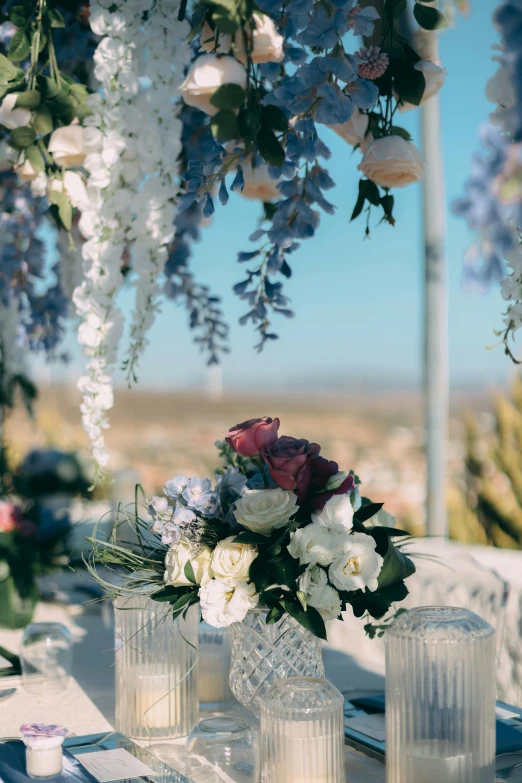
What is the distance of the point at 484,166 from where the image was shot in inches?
28.6

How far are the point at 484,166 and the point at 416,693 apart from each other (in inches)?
20.9

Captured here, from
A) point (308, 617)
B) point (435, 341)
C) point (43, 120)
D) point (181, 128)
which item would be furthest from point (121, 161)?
point (435, 341)

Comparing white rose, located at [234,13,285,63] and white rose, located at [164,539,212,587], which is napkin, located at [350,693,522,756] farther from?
white rose, located at [234,13,285,63]

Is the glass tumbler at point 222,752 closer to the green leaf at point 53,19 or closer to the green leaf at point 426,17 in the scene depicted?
the green leaf at point 426,17

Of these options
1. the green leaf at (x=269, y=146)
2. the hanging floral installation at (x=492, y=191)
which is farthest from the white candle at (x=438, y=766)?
the green leaf at (x=269, y=146)

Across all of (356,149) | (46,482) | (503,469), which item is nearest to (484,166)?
(356,149)

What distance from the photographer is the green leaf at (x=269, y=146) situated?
840mm

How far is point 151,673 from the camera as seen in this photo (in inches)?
43.1

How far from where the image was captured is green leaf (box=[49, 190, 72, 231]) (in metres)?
1.24

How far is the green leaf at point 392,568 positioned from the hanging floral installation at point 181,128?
1.43ft

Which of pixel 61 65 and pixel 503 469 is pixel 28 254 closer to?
pixel 61 65

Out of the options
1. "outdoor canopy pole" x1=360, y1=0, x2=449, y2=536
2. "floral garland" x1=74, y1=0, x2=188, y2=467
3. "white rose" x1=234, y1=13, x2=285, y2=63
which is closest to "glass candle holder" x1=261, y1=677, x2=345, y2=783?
"floral garland" x1=74, y1=0, x2=188, y2=467

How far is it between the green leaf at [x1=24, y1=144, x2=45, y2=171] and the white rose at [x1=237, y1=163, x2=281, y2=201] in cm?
31

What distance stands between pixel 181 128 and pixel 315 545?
62 centimetres
